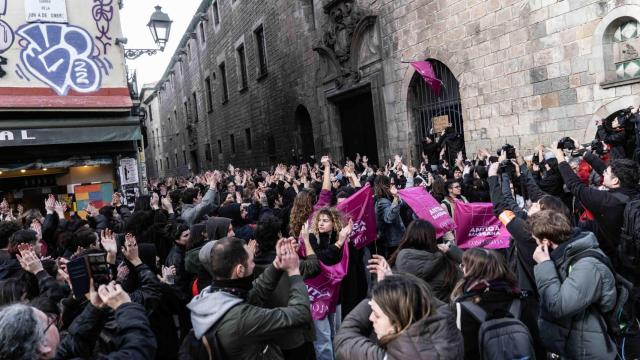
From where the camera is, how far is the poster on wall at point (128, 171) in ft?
31.9

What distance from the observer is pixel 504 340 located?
7.73ft

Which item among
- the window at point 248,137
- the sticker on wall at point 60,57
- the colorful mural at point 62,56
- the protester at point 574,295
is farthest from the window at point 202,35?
the protester at point 574,295

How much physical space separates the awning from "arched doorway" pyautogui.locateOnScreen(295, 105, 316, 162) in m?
8.93

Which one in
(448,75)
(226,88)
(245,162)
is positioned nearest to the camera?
(448,75)

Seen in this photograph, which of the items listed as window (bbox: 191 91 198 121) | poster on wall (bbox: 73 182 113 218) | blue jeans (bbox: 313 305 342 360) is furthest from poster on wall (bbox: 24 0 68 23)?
window (bbox: 191 91 198 121)

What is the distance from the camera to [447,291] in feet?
10.7

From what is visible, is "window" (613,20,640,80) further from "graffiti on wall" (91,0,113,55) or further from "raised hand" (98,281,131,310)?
"graffiti on wall" (91,0,113,55)

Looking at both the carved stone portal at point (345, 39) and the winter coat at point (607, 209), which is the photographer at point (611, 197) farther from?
the carved stone portal at point (345, 39)

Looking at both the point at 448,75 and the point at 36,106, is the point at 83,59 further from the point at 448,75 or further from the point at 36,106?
the point at 448,75

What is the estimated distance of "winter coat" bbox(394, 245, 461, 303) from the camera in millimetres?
3268

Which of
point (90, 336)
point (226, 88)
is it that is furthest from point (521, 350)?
point (226, 88)

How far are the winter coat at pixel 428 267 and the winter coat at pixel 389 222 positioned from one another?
2068 millimetres

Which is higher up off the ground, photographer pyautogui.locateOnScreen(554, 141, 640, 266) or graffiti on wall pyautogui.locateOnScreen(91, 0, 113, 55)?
graffiti on wall pyautogui.locateOnScreen(91, 0, 113, 55)

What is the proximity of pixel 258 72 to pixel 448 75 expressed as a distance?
1163cm
